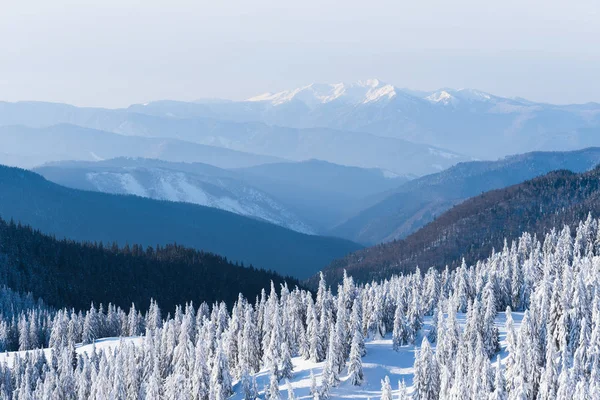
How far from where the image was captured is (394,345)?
304ft

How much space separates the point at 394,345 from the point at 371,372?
654cm

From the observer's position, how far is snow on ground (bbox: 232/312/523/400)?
276 ft

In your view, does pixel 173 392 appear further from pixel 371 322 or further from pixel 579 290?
pixel 579 290

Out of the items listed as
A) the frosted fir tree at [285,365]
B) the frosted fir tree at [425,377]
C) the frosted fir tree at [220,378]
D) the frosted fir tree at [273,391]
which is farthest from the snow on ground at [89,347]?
the frosted fir tree at [425,377]

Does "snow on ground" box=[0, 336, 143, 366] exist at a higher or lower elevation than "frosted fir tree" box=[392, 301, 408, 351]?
lower

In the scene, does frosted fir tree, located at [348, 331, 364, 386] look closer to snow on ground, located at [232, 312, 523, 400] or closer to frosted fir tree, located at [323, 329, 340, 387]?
snow on ground, located at [232, 312, 523, 400]

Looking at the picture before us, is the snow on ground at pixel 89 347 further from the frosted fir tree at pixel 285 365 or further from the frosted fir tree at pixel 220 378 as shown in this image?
the frosted fir tree at pixel 285 365

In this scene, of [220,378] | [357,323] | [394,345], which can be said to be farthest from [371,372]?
[220,378]

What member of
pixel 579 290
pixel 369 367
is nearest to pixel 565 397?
pixel 579 290

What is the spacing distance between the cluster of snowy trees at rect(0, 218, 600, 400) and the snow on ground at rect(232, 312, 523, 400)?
1.03 m

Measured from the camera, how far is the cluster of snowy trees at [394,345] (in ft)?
232

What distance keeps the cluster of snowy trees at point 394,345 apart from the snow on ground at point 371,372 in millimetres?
1031

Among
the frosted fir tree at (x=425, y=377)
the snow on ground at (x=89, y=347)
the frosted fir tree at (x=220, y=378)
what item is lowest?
the snow on ground at (x=89, y=347)

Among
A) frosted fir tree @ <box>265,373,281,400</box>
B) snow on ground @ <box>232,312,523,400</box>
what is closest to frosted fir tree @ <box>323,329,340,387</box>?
snow on ground @ <box>232,312,523,400</box>
